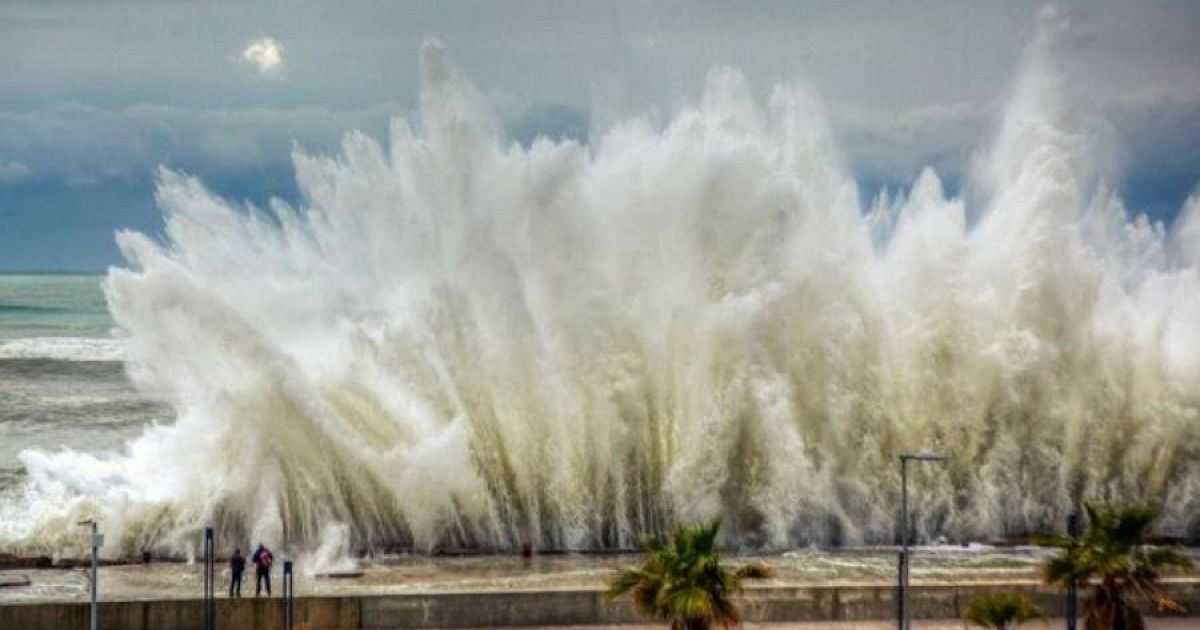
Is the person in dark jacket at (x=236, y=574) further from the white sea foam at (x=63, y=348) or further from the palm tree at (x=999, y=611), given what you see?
the white sea foam at (x=63, y=348)

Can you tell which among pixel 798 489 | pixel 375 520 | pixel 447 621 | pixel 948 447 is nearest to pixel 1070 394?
pixel 948 447

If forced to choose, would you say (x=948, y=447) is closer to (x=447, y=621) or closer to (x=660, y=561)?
(x=447, y=621)

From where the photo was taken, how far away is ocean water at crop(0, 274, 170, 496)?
49.9 meters

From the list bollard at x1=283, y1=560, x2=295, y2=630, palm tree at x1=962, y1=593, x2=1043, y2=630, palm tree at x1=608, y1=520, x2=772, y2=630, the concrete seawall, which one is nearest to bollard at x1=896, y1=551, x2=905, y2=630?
the concrete seawall

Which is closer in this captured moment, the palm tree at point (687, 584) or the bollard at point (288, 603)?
the palm tree at point (687, 584)

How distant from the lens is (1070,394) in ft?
120

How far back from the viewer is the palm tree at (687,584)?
1997 cm

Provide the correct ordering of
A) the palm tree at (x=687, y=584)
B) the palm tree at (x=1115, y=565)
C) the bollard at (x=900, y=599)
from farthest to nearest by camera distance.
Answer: the bollard at (x=900, y=599) < the palm tree at (x=1115, y=565) < the palm tree at (x=687, y=584)

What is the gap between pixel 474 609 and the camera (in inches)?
1008

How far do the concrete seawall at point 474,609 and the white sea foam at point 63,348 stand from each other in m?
54.3

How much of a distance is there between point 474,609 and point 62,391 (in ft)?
137

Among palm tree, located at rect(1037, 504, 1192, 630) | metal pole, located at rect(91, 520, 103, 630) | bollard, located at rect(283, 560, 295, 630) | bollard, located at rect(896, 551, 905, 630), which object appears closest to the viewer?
palm tree, located at rect(1037, 504, 1192, 630)

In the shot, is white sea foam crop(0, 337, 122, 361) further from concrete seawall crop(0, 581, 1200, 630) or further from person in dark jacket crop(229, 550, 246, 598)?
concrete seawall crop(0, 581, 1200, 630)

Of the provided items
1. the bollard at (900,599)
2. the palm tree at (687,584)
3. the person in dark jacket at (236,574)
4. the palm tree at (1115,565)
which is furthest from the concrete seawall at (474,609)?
the palm tree at (687,584)
